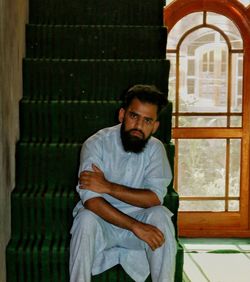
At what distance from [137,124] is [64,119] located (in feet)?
2.53

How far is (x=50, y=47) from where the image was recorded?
12.3 feet

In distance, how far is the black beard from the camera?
269cm

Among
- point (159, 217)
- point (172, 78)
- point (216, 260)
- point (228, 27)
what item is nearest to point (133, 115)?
point (159, 217)

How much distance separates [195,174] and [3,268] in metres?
2.56

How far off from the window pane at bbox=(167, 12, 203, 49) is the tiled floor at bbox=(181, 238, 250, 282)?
1.78m

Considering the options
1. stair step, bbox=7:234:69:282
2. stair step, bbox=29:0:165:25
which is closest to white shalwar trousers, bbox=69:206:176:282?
stair step, bbox=7:234:69:282

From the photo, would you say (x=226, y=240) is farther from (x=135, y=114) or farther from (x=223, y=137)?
(x=135, y=114)

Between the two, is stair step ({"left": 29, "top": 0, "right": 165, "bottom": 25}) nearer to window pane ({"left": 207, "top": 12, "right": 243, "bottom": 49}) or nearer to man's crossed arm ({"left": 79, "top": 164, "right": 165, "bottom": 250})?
window pane ({"left": 207, "top": 12, "right": 243, "bottom": 49})

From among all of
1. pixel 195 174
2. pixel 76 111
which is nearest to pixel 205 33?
pixel 195 174

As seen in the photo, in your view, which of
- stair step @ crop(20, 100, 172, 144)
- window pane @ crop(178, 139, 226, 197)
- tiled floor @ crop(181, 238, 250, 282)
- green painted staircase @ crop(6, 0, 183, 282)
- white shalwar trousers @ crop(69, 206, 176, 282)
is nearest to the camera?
white shalwar trousers @ crop(69, 206, 176, 282)

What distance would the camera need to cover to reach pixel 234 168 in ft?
16.0

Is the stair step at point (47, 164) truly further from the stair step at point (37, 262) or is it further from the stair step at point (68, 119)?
the stair step at point (37, 262)

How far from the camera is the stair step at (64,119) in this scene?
10.9 ft

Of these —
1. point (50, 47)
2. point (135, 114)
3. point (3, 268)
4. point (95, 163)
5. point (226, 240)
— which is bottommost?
point (226, 240)
